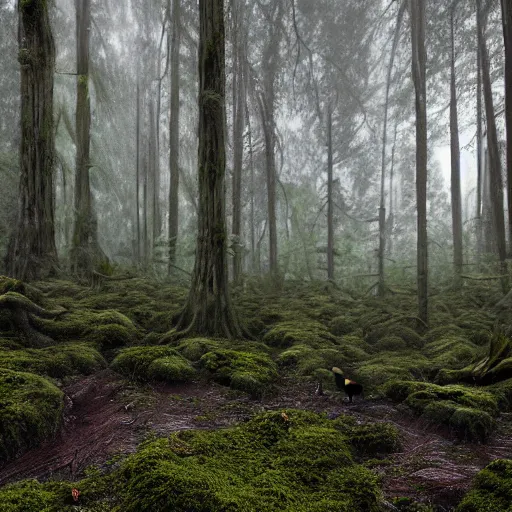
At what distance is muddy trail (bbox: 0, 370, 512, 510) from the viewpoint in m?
2.41

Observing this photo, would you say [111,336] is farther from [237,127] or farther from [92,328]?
[237,127]

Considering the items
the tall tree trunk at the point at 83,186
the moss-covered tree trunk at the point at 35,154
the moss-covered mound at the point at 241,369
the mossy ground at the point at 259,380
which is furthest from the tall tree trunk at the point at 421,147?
the tall tree trunk at the point at 83,186

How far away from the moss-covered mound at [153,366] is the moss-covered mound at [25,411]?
1.00 m

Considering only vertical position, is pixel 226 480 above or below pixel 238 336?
below

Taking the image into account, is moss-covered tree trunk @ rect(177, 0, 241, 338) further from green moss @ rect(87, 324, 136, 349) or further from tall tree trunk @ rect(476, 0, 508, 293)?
tall tree trunk @ rect(476, 0, 508, 293)

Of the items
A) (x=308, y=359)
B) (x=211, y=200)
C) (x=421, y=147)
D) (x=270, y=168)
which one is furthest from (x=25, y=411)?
(x=270, y=168)

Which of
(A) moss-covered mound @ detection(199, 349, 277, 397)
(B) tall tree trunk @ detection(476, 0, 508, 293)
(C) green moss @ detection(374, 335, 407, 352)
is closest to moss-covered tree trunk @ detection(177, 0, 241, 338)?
(A) moss-covered mound @ detection(199, 349, 277, 397)

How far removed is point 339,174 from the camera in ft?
68.0

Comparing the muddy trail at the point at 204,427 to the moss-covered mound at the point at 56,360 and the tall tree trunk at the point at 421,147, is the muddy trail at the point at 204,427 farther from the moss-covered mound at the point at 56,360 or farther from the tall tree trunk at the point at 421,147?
the tall tree trunk at the point at 421,147

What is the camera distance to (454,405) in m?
3.35

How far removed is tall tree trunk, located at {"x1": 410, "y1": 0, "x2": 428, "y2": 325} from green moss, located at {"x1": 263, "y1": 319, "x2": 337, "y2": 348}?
73.6 inches

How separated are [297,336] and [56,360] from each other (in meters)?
3.22

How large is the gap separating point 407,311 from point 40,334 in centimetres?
679

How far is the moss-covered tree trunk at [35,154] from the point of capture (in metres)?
7.10
